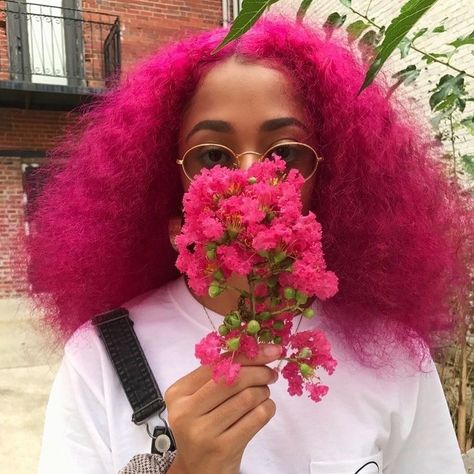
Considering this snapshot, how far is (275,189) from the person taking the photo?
0.56 meters

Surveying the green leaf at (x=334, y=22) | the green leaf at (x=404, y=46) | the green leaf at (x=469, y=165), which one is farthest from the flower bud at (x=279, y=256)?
the green leaf at (x=469, y=165)

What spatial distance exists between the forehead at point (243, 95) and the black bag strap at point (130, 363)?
35 cm

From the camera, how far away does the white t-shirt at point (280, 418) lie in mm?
855

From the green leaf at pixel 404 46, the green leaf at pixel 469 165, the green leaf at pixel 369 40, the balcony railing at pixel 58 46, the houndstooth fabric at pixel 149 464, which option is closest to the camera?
the houndstooth fabric at pixel 149 464

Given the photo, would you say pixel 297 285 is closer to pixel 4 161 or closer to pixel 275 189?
pixel 275 189

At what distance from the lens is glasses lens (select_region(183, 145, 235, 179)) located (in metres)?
0.83

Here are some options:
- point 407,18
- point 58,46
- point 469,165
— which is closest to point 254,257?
point 407,18

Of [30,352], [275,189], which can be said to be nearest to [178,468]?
[275,189]

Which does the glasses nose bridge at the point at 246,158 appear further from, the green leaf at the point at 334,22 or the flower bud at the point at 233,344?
the green leaf at the point at 334,22

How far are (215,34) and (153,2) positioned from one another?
6.83m

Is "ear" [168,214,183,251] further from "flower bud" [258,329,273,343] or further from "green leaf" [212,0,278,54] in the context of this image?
"green leaf" [212,0,278,54]

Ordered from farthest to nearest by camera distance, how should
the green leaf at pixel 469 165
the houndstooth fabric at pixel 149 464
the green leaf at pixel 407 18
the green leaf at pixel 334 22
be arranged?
the green leaf at pixel 469 165, the green leaf at pixel 334 22, the houndstooth fabric at pixel 149 464, the green leaf at pixel 407 18

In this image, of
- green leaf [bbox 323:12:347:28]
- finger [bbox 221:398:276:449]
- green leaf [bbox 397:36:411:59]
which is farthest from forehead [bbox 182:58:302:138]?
green leaf [bbox 397:36:411:59]

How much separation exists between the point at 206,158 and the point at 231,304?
254mm
